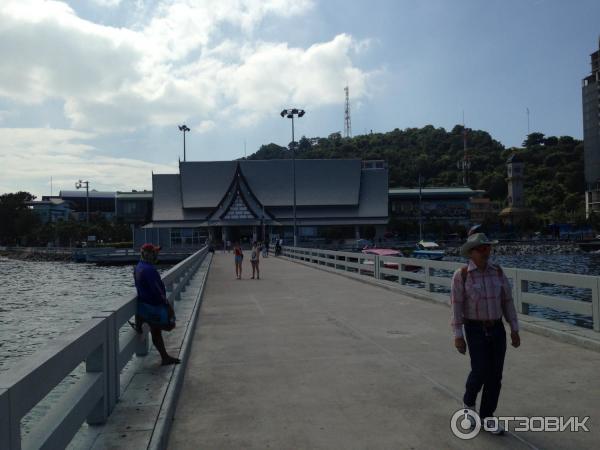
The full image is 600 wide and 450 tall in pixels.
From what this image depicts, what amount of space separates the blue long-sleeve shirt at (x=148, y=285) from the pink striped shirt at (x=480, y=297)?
11.5 ft

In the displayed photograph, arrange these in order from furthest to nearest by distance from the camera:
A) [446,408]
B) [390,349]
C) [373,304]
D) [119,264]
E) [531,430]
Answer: [119,264], [373,304], [390,349], [446,408], [531,430]

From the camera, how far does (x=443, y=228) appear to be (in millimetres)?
101938

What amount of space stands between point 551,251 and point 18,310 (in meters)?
72.1

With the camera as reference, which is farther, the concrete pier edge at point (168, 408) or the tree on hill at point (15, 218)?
the tree on hill at point (15, 218)

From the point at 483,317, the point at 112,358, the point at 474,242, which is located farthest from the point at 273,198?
the point at 483,317

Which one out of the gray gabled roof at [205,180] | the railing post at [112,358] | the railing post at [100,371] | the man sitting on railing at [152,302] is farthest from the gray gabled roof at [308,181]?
the railing post at [100,371]

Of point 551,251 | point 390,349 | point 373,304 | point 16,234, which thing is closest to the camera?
point 390,349

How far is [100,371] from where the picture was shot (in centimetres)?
506

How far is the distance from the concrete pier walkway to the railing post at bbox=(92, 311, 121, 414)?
2.04 ft

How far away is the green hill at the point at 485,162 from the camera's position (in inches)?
5423

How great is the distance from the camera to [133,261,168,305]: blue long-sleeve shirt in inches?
270

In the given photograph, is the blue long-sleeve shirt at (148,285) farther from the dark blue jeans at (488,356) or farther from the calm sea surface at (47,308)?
the dark blue jeans at (488,356)

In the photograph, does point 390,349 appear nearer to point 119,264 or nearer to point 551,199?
point 119,264

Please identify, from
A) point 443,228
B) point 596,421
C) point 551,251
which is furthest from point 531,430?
point 443,228
